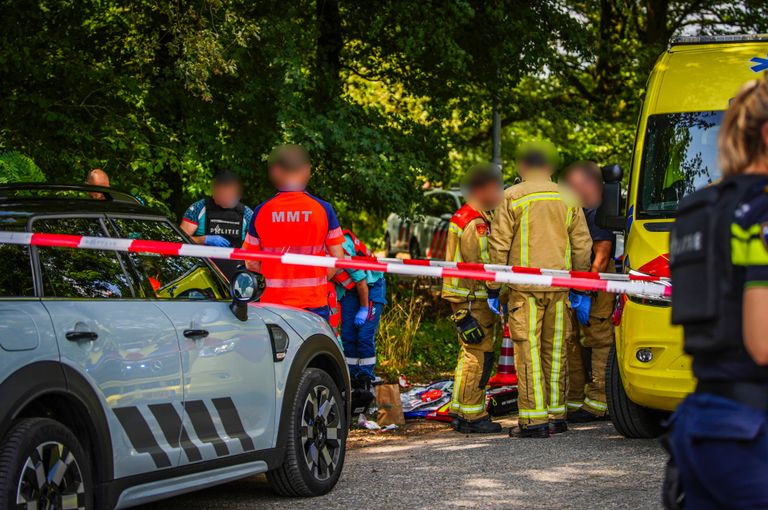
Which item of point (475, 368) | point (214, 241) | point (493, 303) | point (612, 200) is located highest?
point (612, 200)

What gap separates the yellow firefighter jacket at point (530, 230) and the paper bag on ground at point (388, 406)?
4.43 feet

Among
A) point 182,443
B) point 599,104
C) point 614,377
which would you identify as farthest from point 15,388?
point 599,104

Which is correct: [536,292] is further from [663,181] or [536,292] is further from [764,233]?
[764,233]

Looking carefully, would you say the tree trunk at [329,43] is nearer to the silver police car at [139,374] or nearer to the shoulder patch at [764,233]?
the silver police car at [139,374]

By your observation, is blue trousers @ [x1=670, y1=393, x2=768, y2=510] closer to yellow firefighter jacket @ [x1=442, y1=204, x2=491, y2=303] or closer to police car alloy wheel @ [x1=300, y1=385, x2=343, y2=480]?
police car alloy wheel @ [x1=300, y1=385, x2=343, y2=480]

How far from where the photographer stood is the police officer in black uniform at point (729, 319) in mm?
2977

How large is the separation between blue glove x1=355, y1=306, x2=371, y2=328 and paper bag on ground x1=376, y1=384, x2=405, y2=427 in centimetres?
58

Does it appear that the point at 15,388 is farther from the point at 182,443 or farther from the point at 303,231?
the point at 303,231

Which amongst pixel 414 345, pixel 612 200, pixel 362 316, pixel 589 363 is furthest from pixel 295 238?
pixel 414 345

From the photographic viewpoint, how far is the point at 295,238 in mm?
7512

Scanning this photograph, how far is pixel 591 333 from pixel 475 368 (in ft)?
4.32

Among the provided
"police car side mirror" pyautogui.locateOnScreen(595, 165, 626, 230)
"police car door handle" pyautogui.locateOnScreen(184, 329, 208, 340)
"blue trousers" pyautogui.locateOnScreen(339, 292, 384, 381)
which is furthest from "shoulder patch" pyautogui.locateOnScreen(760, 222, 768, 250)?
"blue trousers" pyautogui.locateOnScreen(339, 292, 384, 381)

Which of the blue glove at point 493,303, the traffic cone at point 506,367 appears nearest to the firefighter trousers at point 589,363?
the traffic cone at point 506,367

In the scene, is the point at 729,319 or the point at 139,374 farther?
the point at 139,374
